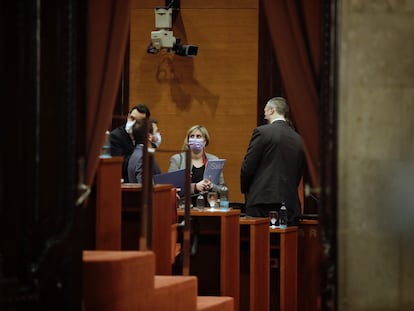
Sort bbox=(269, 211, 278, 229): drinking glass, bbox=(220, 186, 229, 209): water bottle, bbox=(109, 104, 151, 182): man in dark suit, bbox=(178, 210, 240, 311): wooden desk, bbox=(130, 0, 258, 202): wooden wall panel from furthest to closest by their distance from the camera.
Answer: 1. bbox=(130, 0, 258, 202): wooden wall panel
2. bbox=(269, 211, 278, 229): drinking glass
3. bbox=(220, 186, 229, 209): water bottle
4. bbox=(109, 104, 151, 182): man in dark suit
5. bbox=(178, 210, 240, 311): wooden desk

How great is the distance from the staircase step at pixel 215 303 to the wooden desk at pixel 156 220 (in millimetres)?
312

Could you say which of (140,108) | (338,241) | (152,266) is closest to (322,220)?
(338,241)

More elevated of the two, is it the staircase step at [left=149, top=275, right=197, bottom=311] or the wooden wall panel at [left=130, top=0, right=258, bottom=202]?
the wooden wall panel at [left=130, top=0, right=258, bottom=202]

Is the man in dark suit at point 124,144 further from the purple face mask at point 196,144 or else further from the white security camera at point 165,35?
the white security camera at point 165,35

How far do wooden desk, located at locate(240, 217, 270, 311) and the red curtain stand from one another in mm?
2386

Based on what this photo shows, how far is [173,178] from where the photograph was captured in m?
7.18

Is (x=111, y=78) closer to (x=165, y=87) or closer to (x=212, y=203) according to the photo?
(x=212, y=203)

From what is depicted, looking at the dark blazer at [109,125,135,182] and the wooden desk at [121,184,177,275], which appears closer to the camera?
the wooden desk at [121,184,177,275]

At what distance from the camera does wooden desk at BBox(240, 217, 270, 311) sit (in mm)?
7453

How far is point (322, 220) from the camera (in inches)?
203

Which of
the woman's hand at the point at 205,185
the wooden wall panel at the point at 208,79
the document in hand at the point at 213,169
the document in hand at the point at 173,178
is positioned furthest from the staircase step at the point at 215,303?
the wooden wall panel at the point at 208,79

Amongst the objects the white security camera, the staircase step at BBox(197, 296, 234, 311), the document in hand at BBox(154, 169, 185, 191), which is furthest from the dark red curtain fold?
the white security camera

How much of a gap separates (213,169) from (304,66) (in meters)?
2.78

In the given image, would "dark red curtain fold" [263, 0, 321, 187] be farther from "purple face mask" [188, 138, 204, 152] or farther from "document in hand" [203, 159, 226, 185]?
"purple face mask" [188, 138, 204, 152]
